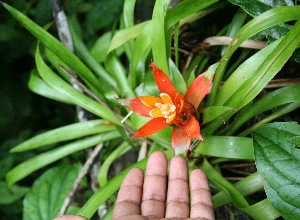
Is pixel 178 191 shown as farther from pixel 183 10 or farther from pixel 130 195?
pixel 183 10

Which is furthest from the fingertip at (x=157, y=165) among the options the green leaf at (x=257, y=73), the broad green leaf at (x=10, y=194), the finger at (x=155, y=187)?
the broad green leaf at (x=10, y=194)

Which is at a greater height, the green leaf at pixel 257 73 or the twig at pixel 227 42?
the green leaf at pixel 257 73

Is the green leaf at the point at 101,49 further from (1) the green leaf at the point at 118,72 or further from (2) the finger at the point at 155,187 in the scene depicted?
(2) the finger at the point at 155,187

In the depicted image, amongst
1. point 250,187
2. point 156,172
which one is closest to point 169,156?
point 156,172

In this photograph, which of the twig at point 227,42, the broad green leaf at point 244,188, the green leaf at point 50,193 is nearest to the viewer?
the broad green leaf at point 244,188

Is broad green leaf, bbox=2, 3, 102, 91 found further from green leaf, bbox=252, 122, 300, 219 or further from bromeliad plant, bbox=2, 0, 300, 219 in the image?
green leaf, bbox=252, 122, 300, 219

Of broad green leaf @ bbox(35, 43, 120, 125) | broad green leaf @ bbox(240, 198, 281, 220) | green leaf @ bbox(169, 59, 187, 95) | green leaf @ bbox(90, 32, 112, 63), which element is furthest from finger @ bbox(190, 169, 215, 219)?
green leaf @ bbox(90, 32, 112, 63)

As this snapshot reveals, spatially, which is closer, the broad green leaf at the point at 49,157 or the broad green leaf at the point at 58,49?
the broad green leaf at the point at 58,49
